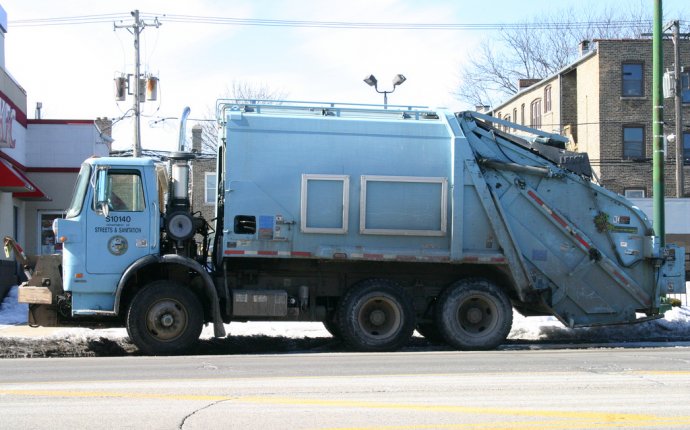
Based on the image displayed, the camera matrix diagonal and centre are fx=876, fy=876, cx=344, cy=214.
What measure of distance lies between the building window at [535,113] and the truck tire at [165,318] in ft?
119

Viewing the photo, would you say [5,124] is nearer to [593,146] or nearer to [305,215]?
[305,215]

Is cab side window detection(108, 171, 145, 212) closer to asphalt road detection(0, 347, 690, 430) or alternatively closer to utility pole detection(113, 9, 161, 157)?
asphalt road detection(0, 347, 690, 430)

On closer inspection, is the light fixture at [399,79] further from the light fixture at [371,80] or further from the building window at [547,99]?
the building window at [547,99]

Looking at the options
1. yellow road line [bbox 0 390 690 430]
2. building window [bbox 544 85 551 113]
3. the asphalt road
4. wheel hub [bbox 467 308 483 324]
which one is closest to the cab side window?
the asphalt road

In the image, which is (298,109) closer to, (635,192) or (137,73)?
(137,73)

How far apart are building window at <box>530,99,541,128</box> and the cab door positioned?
119 ft

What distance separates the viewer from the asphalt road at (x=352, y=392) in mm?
7297

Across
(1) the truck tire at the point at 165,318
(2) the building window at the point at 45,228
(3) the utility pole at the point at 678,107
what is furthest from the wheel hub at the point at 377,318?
(3) the utility pole at the point at 678,107

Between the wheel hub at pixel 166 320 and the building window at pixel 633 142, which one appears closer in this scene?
the wheel hub at pixel 166 320

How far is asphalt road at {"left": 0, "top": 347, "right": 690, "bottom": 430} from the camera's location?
7297mm

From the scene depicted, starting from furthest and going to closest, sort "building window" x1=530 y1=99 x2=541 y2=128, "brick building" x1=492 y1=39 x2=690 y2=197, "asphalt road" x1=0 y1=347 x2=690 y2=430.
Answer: "building window" x1=530 y1=99 x2=541 y2=128 < "brick building" x1=492 y1=39 x2=690 y2=197 < "asphalt road" x1=0 y1=347 x2=690 y2=430

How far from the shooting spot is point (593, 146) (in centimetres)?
4069

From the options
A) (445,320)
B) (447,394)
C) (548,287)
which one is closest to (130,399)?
(447,394)

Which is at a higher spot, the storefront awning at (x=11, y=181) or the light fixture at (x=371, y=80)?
the light fixture at (x=371, y=80)
